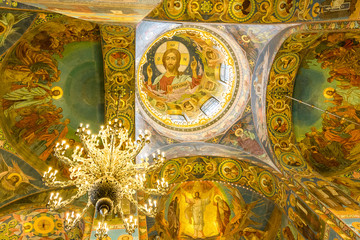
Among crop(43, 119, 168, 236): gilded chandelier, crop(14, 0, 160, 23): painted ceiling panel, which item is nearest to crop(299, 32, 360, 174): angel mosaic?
crop(14, 0, 160, 23): painted ceiling panel

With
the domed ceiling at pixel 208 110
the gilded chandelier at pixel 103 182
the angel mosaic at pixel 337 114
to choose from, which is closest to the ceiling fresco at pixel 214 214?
the domed ceiling at pixel 208 110

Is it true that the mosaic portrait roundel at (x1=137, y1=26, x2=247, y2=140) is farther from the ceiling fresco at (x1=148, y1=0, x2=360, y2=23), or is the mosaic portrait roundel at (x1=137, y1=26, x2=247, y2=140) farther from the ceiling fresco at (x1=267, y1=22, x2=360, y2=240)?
the ceiling fresco at (x1=148, y1=0, x2=360, y2=23)

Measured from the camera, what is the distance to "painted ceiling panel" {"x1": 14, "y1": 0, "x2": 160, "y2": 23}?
6351 millimetres

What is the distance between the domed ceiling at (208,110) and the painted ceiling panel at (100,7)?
8cm

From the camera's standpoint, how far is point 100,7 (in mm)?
6535

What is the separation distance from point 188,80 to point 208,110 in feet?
5.32

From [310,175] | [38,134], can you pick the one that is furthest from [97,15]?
[310,175]

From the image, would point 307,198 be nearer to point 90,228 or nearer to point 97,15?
point 90,228

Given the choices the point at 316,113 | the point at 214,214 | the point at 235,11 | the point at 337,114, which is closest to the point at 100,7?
the point at 235,11

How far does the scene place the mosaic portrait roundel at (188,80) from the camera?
11.0 m

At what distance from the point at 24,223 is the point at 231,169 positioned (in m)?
7.18

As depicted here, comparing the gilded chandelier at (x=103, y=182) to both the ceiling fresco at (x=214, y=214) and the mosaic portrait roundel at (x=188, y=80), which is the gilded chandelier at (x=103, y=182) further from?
the ceiling fresco at (x=214, y=214)

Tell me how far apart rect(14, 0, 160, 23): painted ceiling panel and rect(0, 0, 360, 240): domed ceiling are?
0.26ft

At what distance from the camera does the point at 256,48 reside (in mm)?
9734
